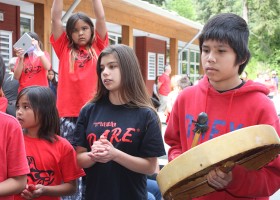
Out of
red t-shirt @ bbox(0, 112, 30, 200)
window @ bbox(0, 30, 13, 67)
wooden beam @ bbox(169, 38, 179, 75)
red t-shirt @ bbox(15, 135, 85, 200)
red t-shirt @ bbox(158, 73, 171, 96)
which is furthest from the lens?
wooden beam @ bbox(169, 38, 179, 75)

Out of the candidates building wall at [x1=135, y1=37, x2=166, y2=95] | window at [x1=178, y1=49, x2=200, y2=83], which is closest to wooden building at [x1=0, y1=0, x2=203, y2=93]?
building wall at [x1=135, y1=37, x2=166, y2=95]

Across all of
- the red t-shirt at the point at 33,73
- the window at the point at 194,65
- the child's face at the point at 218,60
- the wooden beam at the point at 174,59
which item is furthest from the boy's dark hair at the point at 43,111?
the window at the point at 194,65

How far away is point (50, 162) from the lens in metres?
2.58

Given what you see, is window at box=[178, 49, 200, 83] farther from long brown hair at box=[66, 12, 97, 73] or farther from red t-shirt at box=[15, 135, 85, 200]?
red t-shirt at box=[15, 135, 85, 200]

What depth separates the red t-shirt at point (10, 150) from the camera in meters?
1.92

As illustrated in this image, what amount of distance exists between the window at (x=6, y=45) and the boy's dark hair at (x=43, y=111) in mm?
7535

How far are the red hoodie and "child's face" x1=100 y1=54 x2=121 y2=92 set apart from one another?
46 cm

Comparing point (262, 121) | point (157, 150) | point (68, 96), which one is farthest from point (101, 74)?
point (262, 121)

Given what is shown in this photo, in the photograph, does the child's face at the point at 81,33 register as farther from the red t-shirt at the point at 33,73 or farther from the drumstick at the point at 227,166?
the drumstick at the point at 227,166

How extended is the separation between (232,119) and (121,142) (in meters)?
0.70

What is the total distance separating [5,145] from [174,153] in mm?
868

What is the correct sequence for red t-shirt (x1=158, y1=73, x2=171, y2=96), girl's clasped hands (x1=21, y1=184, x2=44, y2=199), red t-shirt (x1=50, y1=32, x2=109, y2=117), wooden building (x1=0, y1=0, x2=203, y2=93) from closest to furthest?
girl's clasped hands (x1=21, y1=184, x2=44, y2=199) < red t-shirt (x1=50, y1=32, x2=109, y2=117) < wooden building (x1=0, y1=0, x2=203, y2=93) < red t-shirt (x1=158, y1=73, x2=171, y2=96)

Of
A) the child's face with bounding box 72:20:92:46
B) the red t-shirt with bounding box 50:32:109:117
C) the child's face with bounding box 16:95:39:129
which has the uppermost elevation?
the child's face with bounding box 72:20:92:46

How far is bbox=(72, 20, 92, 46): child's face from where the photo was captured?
341 cm
